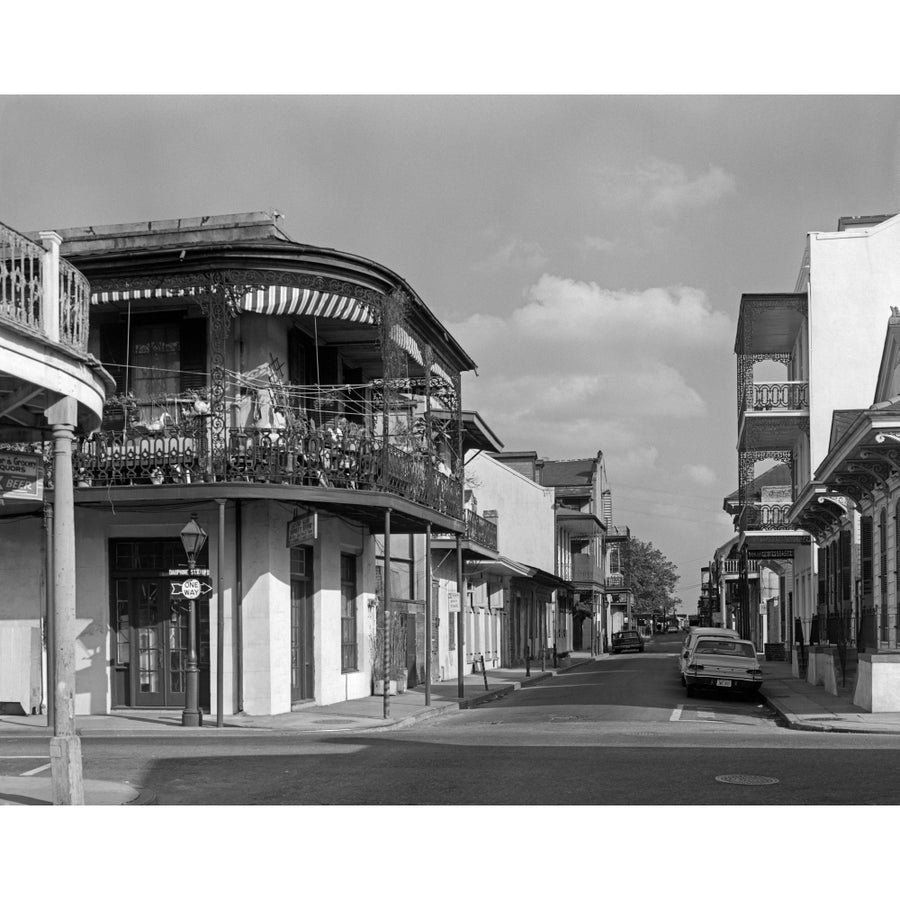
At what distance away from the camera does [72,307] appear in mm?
12195

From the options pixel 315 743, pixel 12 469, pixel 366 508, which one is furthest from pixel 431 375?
pixel 12 469

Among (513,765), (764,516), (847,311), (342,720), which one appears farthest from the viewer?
(764,516)

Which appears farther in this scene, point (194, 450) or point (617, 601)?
point (617, 601)

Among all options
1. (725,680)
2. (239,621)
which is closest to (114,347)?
(239,621)

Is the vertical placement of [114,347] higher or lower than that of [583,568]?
higher

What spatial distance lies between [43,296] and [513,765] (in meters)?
6.71

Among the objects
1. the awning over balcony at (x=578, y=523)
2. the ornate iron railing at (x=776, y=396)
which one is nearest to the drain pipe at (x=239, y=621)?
the ornate iron railing at (x=776, y=396)

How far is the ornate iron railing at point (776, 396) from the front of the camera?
35.6 meters

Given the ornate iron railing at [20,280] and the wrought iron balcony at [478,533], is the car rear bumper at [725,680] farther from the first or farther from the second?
the ornate iron railing at [20,280]

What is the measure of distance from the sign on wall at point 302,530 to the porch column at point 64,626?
8.81 metres

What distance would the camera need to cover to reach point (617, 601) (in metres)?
95.7

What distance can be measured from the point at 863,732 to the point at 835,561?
Answer: 1353 centimetres

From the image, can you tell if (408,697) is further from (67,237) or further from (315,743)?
(67,237)

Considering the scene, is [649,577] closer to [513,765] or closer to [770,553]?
[770,553]
